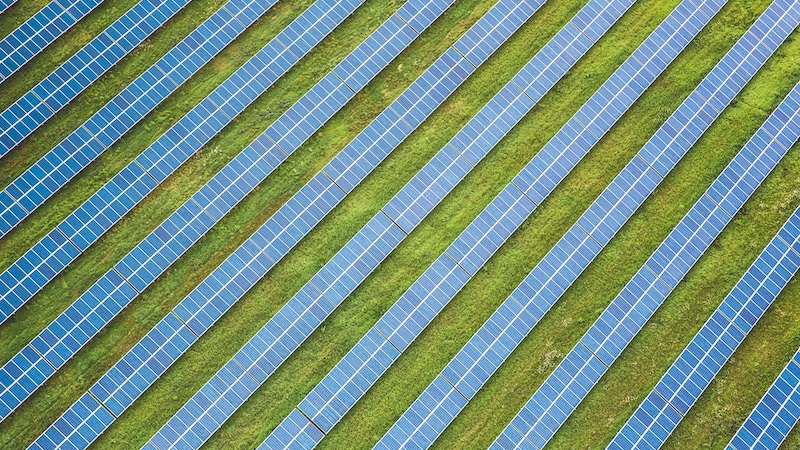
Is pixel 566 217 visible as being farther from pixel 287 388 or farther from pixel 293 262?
pixel 287 388

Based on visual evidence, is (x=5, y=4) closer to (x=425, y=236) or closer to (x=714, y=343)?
(x=425, y=236)

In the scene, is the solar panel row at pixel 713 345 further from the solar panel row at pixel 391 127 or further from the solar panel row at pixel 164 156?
the solar panel row at pixel 164 156

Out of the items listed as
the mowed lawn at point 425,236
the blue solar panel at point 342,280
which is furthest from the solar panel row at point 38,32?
the blue solar panel at point 342,280

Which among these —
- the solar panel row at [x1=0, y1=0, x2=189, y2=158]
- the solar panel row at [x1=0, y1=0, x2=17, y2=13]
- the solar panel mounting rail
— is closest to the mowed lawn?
the solar panel row at [x1=0, y1=0, x2=17, y2=13]

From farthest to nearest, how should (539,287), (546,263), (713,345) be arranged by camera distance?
(546,263), (539,287), (713,345)

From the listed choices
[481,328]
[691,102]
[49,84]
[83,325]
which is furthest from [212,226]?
[691,102]

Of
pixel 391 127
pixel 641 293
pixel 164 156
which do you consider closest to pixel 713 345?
pixel 641 293
